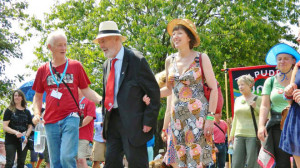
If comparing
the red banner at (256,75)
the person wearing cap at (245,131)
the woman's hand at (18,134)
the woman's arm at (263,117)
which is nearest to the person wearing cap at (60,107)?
the woman's arm at (263,117)

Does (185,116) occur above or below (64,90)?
below

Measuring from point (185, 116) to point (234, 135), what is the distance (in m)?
3.39

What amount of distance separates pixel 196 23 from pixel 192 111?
18040 mm

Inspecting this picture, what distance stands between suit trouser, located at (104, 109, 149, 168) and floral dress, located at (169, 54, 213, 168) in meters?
0.47

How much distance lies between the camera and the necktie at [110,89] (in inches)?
202

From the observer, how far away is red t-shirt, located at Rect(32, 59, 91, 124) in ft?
19.4

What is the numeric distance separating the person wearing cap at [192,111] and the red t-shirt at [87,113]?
142 inches

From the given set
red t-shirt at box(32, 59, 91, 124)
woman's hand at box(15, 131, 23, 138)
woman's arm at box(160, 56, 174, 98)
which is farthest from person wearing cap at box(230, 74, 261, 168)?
woman's hand at box(15, 131, 23, 138)

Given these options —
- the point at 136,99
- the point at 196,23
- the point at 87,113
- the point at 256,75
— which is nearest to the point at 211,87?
the point at 136,99

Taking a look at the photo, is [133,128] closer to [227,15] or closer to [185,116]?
[185,116]

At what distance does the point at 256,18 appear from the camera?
22.0 meters

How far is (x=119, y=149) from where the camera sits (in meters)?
5.13

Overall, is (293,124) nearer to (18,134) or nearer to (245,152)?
(245,152)

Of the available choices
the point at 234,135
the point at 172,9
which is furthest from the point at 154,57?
the point at 234,135
